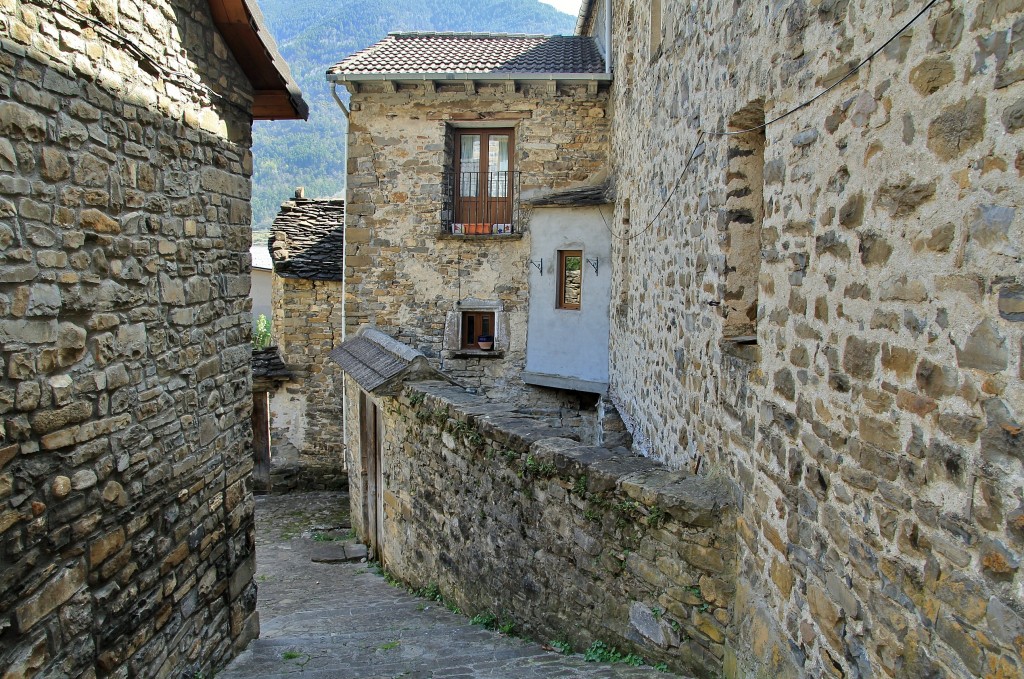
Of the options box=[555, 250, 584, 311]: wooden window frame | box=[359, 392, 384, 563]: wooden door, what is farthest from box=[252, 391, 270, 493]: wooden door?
box=[555, 250, 584, 311]: wooden window frame

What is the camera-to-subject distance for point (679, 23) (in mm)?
5398

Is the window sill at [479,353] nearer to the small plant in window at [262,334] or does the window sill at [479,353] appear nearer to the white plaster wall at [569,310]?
the white plaster wall at [569,310]

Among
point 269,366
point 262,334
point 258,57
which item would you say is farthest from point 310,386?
point 258,57

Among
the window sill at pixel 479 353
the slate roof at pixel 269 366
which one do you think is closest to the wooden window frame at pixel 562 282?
the window sill at pixel 479 353

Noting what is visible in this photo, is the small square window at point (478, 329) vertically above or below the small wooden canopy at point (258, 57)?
below

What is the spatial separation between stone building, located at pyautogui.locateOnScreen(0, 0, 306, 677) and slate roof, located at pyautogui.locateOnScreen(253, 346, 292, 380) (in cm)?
932

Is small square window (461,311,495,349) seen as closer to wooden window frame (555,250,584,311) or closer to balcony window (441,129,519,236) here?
wooden window frame (555,250,584,311)

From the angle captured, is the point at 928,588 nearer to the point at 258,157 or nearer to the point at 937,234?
the point at 937,234

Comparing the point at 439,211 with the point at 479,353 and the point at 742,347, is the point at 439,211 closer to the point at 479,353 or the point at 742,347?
the point at 479,353

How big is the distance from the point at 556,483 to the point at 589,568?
0.59m

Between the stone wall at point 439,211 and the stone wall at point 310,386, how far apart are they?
11.2ft

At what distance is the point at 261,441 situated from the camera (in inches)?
583

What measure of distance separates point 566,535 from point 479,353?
20.8 ft

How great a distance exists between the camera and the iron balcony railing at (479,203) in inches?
428
